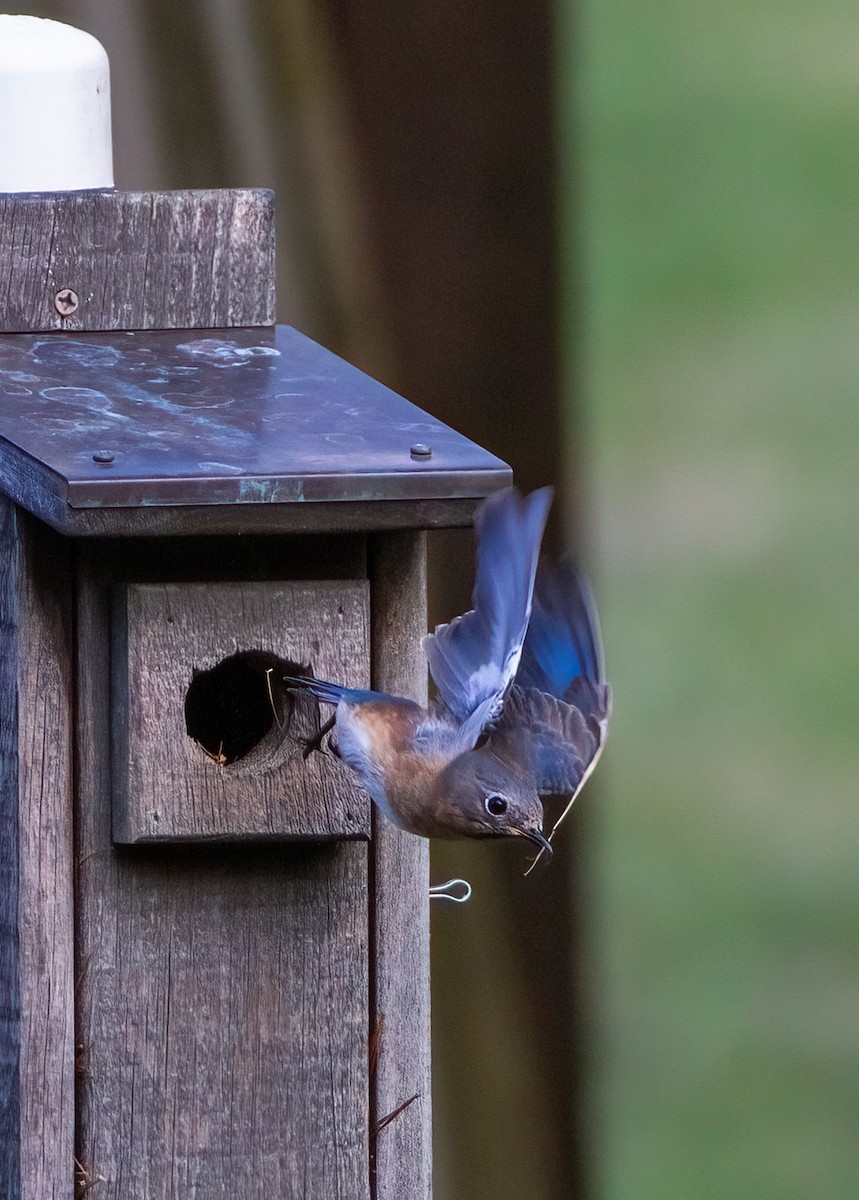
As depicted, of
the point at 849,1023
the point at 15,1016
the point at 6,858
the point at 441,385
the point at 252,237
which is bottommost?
the point at 849,1023

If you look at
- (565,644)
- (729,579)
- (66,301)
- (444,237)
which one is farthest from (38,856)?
(729,579)

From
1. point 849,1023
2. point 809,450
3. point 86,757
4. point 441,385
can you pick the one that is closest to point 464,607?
point 441,385

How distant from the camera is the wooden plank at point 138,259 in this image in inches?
109

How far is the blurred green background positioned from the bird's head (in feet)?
9.20

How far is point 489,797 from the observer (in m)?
2.45

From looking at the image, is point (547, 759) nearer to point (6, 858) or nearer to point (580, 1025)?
point (6, 858)

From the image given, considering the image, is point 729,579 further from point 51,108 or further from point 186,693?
point 186,693

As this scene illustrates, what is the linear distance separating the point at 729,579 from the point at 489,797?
3760mm

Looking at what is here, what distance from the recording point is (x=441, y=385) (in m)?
3.01

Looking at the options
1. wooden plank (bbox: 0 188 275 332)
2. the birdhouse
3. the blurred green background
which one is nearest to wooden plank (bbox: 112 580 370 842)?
the birdhouse

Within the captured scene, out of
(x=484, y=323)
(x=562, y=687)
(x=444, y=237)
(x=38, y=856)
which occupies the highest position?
(x=444, y=237)

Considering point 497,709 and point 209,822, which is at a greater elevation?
point 497,709

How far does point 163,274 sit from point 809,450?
3.79m

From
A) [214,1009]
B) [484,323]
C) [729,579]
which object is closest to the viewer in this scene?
[214,1009]
